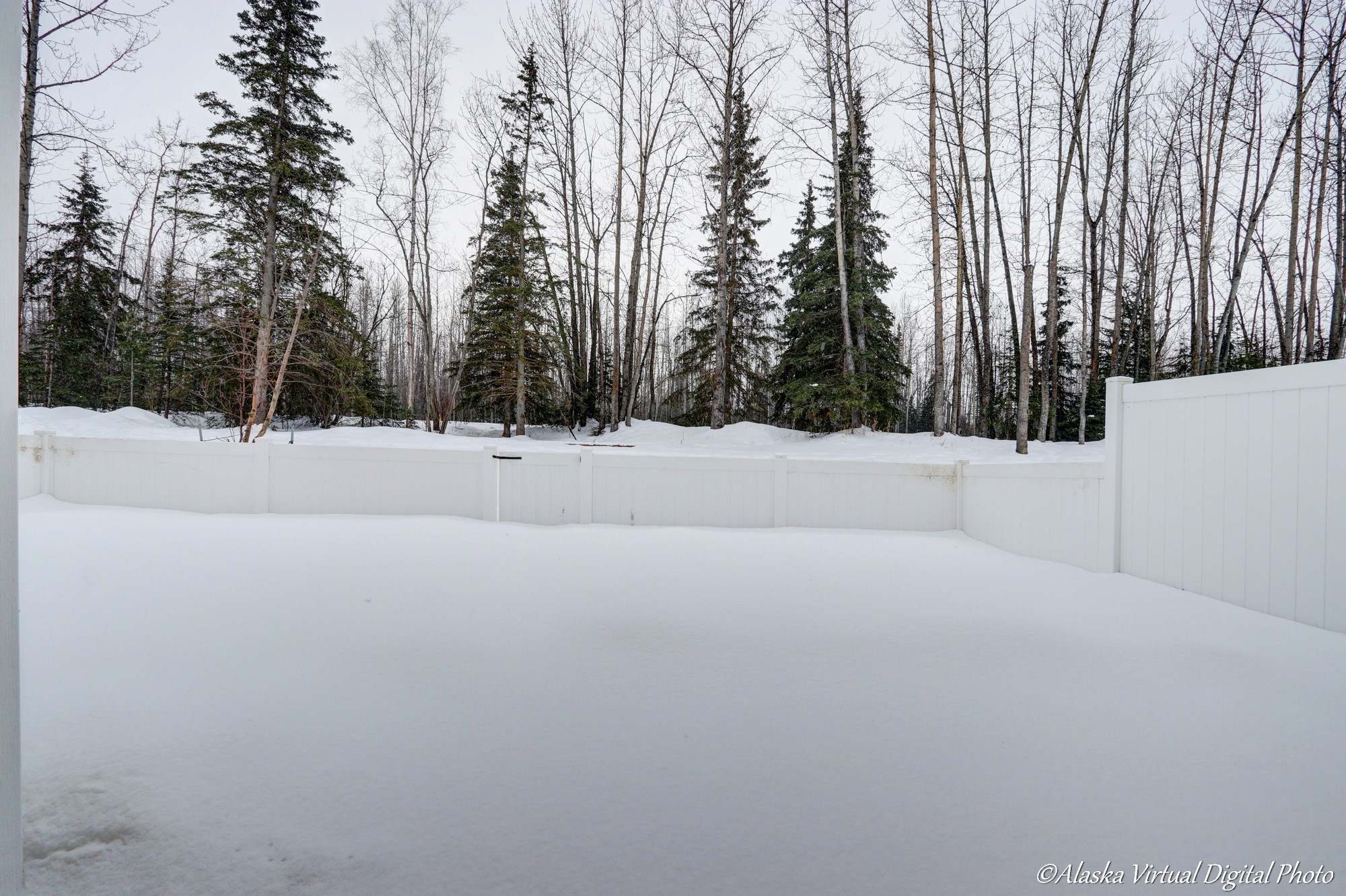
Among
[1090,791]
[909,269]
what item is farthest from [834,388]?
[1090,791]

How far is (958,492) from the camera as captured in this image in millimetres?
5750

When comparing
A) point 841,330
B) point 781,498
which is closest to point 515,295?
point 841,330

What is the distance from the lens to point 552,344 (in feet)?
52.9

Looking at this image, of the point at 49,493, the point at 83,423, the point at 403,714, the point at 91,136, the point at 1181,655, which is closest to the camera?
the point at 403,714

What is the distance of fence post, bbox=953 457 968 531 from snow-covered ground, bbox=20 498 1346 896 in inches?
82.1

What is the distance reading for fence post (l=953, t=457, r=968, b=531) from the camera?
573cm

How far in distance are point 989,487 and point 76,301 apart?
76.6 feet

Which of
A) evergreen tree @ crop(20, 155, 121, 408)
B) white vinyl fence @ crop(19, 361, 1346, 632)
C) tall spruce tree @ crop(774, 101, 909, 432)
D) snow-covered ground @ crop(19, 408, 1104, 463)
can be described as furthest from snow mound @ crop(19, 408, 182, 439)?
tall spruce tree @ crop(774, 101, 909, 432)

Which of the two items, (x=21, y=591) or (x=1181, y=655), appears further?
(x=21, y=591)

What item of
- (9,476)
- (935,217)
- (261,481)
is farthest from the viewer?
(935,217)

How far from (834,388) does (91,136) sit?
1149cm

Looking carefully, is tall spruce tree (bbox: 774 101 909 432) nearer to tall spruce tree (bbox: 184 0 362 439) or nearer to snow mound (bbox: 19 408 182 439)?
tall spruce tree (bbox: 184 0 362 439)

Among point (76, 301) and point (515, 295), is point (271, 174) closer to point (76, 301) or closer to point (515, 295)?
point (515, 295)

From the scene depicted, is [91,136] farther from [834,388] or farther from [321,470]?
[834,388]
